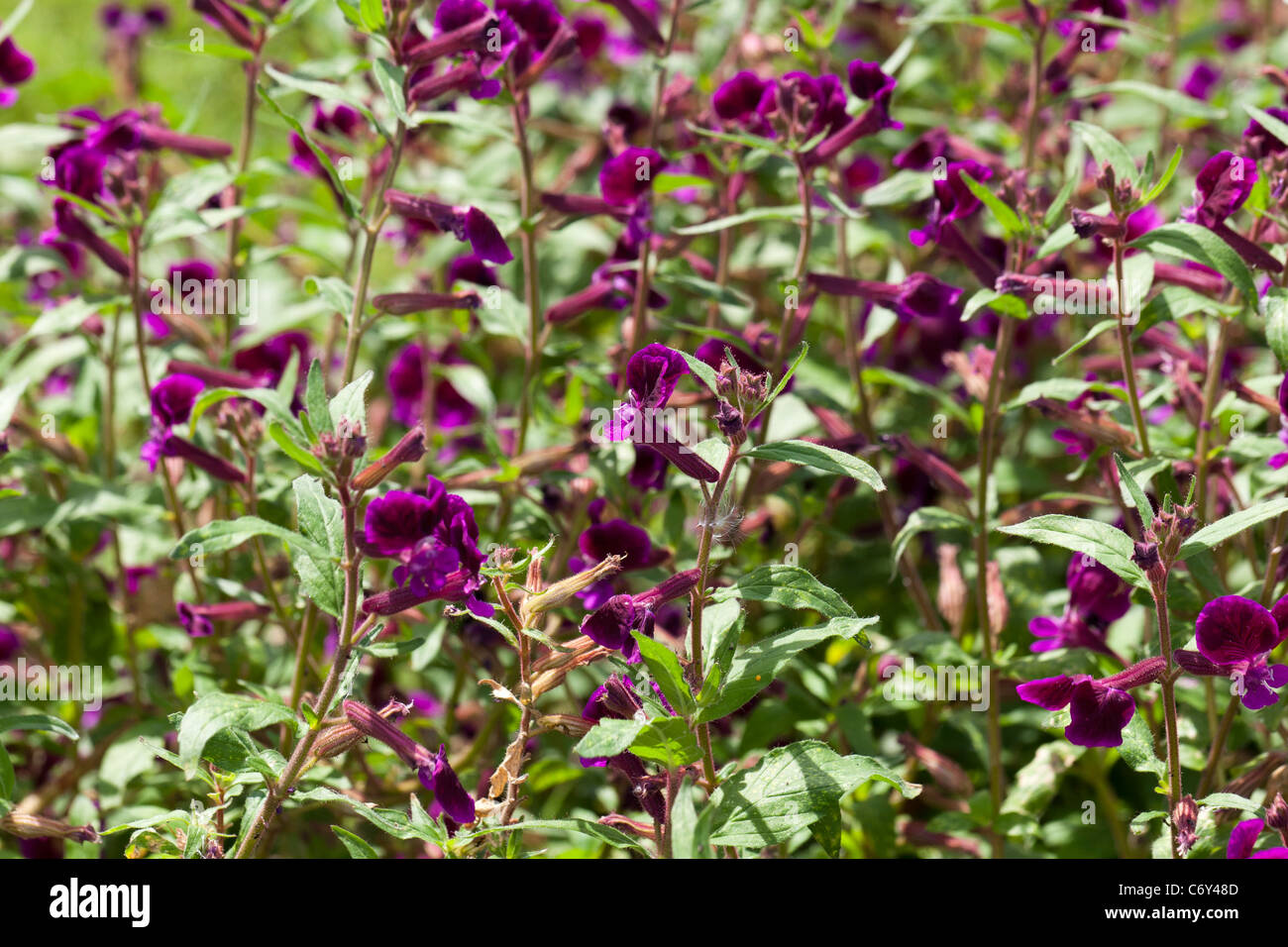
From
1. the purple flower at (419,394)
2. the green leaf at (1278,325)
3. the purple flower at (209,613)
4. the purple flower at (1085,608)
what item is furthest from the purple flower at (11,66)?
the green leaf at (1278,325)

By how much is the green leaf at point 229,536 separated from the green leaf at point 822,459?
595mm

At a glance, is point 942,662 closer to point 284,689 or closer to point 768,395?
point 768,395

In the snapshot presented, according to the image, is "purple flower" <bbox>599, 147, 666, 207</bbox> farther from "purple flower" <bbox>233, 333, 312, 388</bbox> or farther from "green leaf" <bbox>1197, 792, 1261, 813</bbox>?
"green leaf" <bbox>1197, 792, 1261, 813</bbox>

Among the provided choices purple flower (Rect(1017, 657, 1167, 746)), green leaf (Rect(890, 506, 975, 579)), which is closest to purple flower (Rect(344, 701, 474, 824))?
purple flower (Rect(1017, 657, 1167, 746))

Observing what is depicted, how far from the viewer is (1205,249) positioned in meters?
1.88

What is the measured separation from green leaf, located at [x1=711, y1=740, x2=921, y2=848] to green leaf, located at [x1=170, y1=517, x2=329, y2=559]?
634mm

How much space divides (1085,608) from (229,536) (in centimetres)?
142

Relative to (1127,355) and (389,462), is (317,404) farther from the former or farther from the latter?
(1127,355)

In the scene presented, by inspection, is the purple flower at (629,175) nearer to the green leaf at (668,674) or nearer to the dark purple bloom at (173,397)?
the dark purple bloom at (173,397)

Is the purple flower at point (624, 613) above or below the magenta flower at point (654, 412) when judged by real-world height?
below

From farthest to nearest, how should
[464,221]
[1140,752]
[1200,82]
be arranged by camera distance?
[1200,82] < [464,221] < [1140,752]

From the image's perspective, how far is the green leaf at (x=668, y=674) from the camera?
1.54 metres

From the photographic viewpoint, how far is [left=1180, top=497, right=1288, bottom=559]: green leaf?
1572 mm

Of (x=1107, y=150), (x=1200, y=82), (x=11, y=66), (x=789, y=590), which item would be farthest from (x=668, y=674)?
(x=1200, y=82)
